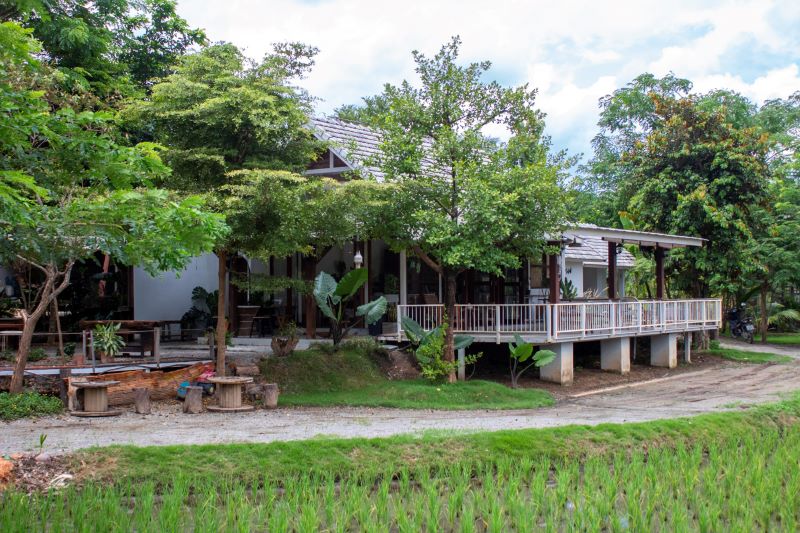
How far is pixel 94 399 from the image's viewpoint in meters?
12.7

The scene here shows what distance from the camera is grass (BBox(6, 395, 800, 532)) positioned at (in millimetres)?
7199

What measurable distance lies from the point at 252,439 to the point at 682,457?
5551 mm

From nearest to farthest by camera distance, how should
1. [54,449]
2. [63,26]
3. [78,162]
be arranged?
[78,162]
[54,449]
[63,26]

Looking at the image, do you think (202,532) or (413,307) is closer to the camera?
(202,532)

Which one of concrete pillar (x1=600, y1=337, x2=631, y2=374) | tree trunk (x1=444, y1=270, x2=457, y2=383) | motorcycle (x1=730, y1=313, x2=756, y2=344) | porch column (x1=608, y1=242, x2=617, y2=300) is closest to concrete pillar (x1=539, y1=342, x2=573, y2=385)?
concrete pillar (x1=600, y1=337, x2=631, y2=374)

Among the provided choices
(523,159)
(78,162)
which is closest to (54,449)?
(78,162)

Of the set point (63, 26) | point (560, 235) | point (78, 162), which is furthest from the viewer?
point (63, 26)

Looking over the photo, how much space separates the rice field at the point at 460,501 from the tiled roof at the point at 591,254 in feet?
59.0

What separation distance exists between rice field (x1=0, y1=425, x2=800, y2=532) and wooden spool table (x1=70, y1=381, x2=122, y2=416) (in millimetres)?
4670

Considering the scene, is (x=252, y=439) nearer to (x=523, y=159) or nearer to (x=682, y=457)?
(x=682, y=457)

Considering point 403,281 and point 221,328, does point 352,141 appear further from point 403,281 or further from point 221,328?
point 221,328

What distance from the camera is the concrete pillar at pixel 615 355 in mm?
20578

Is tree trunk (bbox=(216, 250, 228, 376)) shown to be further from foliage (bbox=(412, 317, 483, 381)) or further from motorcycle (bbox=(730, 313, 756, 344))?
motorcycle (bbox=(730, 313, 756, 344))

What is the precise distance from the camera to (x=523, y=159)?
16.7 metres
